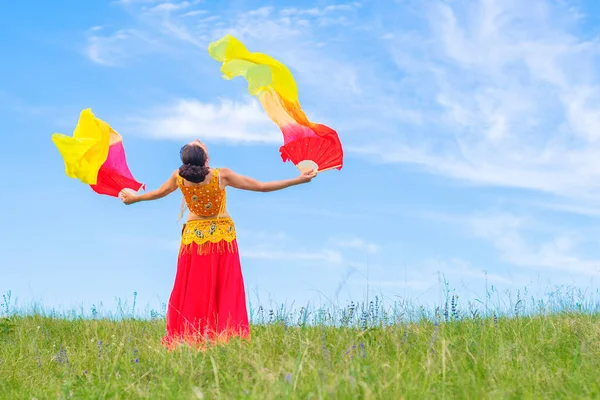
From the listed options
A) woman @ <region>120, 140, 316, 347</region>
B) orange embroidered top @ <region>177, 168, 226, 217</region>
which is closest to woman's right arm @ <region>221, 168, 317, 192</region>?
woman @ <region>120, 140, 316, 347</region>

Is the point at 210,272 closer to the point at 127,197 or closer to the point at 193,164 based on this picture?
the point at 193,164

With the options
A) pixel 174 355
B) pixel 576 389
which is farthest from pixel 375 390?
pixel 174 355

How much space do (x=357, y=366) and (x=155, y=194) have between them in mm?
4340

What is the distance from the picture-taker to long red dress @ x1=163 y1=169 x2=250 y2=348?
8.15 metres

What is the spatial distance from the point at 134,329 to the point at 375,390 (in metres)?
6.68

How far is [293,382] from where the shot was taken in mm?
4793

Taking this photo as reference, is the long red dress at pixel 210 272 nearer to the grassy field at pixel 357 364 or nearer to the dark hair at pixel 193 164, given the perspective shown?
the dark hair at pixel 193 164

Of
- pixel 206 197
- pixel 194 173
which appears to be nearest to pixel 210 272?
pixel 206 197

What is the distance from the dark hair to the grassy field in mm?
1946

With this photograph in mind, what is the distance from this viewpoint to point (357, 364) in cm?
520

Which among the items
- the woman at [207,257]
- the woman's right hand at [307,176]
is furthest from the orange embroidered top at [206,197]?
the woman's right hand at [307,176]

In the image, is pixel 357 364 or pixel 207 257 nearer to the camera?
pixel 357 364

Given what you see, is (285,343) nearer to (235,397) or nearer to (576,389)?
(235,397)

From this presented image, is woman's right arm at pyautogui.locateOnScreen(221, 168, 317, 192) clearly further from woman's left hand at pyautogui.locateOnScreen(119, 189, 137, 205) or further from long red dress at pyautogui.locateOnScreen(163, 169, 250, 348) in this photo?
woman's left hand at pyautogui.locateOnScreen(119, 189, 137, 205)
